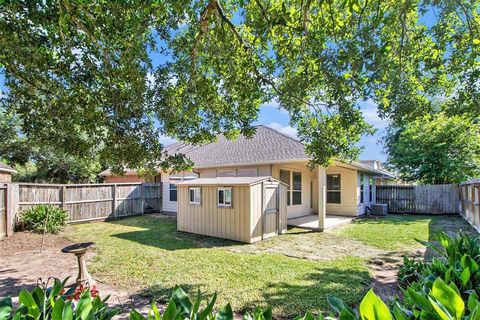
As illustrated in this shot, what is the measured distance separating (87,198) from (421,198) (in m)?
17.6

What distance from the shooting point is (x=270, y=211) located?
30.3ft

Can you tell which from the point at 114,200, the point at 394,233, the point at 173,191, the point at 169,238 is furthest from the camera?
the point at 173,191

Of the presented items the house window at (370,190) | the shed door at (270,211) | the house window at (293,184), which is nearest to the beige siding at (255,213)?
the shed door at (270,211)

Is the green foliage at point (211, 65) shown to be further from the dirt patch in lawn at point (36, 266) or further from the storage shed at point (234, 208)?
the storage shed at point (234, 208)

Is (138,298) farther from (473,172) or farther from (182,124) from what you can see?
(473,172)

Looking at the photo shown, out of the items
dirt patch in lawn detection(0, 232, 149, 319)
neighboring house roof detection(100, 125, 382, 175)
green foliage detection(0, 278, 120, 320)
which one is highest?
neighboring house roof detection(100, 125, 382, 175)

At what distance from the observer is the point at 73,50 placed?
4.55 meters

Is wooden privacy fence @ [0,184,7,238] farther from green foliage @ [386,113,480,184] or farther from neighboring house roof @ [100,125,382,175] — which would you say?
green foliage @ [386,113,480,184]

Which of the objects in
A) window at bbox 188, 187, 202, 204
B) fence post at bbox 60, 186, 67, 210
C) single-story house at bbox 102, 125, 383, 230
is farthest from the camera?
single-story house at bbox 102, 125, 383, 230

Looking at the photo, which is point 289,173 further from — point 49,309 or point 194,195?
point 49,309

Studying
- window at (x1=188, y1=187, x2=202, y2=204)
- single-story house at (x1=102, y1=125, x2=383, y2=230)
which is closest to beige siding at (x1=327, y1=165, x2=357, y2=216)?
single-story house at (x1=102, y1=125, x2=383, y2=230)

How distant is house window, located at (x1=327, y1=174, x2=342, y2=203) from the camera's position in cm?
1477

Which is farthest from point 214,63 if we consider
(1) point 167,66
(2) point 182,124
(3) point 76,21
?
(3) point 76,21

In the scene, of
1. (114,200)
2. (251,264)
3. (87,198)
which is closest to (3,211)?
(87,198)
